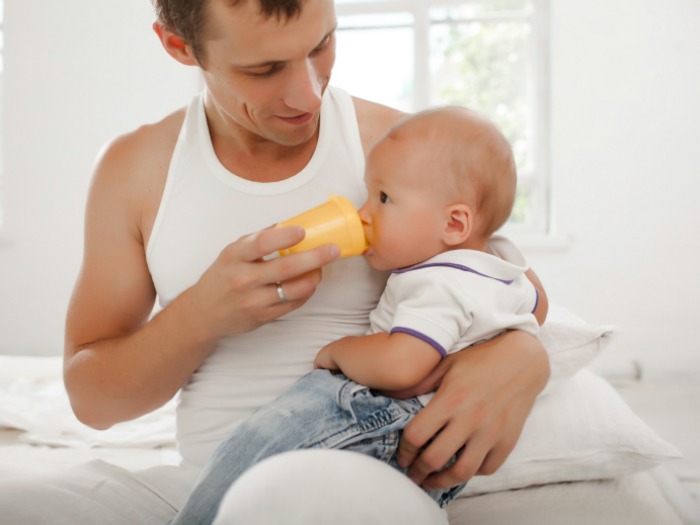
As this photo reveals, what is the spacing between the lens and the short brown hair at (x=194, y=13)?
38.6 inches

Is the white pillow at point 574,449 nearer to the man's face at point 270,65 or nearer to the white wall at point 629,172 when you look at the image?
the man's face at point 270,65

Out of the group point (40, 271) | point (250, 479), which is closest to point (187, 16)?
point (250, 479)

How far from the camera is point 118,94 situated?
4.15m

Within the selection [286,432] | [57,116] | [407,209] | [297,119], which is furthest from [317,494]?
[57,116]

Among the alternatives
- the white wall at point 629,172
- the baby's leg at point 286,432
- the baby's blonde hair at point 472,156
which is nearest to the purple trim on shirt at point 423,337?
the baby's leg at point 286,432

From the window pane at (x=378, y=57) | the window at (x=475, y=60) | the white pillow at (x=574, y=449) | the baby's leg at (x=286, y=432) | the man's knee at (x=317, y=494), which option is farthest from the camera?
the window pane at (x=378, y=57)

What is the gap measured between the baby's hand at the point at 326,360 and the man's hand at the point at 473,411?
13cm

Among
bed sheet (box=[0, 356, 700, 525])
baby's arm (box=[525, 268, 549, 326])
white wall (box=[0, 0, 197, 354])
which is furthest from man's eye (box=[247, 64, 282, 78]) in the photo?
white wall (box=[0, 0, 197, 354])

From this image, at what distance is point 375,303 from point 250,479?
57cm

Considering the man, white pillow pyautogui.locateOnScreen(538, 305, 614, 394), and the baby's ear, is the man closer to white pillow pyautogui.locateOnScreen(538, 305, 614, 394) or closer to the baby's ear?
the baby's ear

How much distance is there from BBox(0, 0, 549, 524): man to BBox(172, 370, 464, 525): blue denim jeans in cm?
5

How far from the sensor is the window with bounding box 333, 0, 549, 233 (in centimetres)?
400

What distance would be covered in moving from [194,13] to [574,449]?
1.00 meters

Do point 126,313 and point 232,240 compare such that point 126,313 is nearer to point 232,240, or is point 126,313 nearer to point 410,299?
point 232,240
